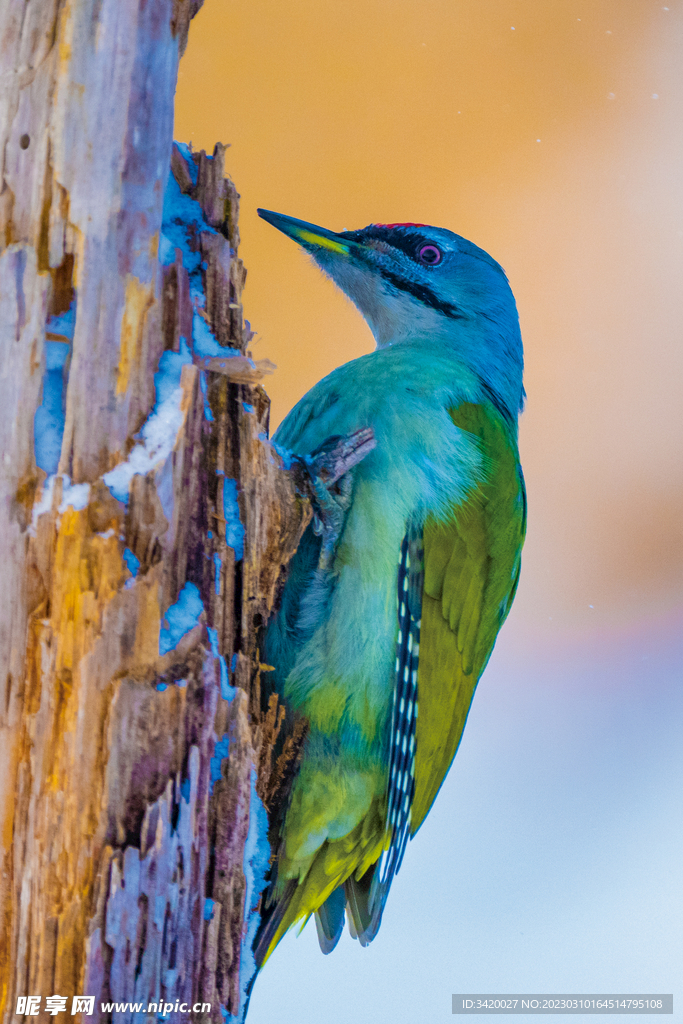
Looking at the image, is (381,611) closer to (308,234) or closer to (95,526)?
(95,526)

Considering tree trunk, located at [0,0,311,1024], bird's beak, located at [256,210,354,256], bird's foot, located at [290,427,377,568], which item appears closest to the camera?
tree trunk, located at [0,0,311,1024]

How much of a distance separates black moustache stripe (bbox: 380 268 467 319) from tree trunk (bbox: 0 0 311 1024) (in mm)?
1062

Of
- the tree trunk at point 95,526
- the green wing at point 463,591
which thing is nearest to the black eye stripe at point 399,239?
the green wing at point 463,591

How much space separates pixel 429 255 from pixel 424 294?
0.11m

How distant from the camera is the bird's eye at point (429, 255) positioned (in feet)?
7.38

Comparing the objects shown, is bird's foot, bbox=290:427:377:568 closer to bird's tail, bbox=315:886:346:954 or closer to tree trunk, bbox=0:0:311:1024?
tree trunk, bbox=0:0:311:1024

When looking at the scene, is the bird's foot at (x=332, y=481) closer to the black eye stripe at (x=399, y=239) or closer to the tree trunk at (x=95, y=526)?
the tree trunk at (x=95, y=526)

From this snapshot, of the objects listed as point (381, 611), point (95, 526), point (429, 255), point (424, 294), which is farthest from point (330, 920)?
point (429, 255)

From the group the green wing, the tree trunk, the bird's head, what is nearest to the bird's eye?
the bird's head

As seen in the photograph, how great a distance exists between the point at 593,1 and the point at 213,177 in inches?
75.8

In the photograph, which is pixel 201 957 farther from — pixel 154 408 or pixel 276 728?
pixel 154 408

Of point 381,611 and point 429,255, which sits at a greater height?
point 429,255

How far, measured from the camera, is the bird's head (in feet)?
7.29

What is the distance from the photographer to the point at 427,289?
7.43ft
